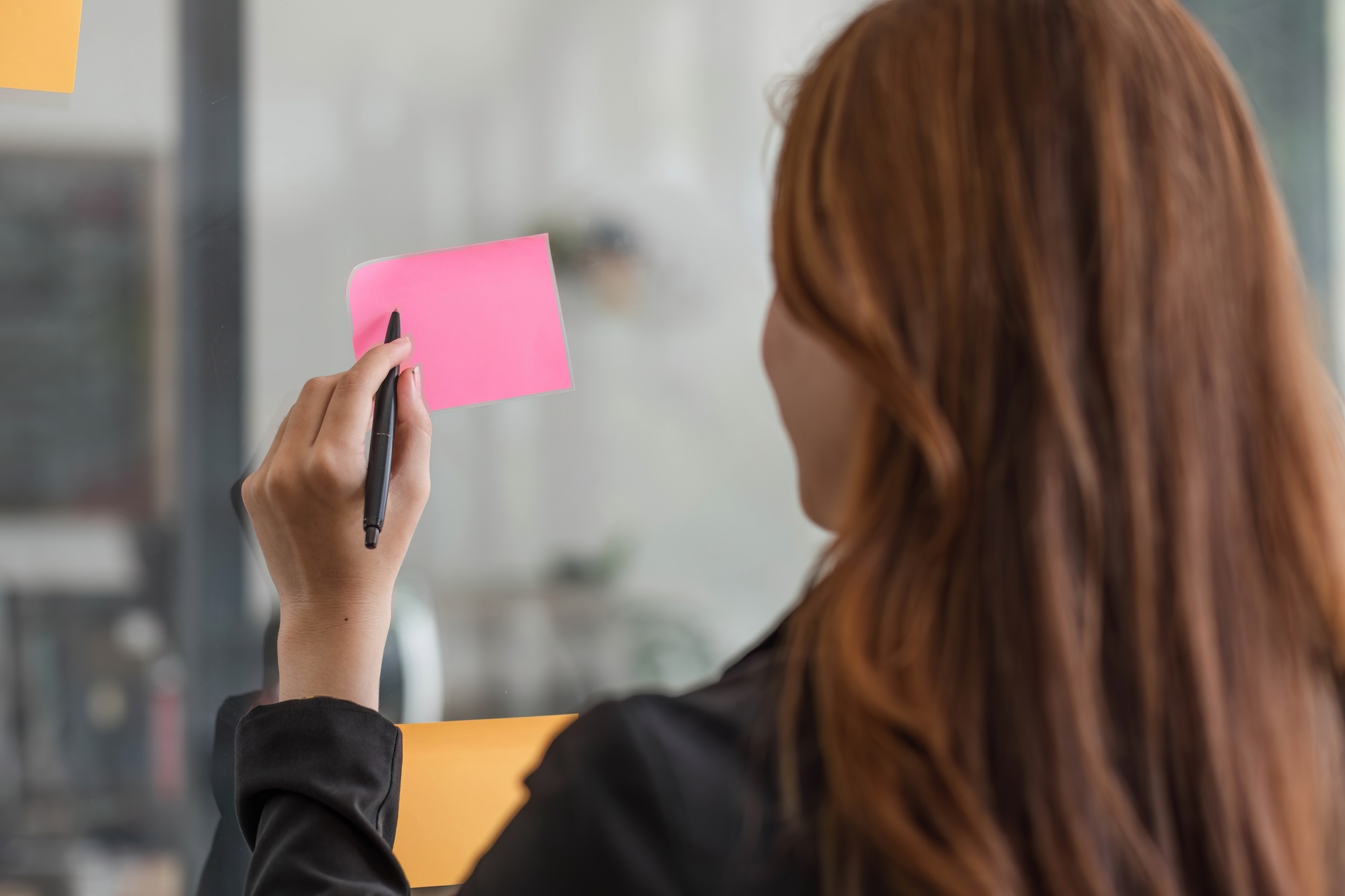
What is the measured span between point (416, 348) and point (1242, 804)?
1.59ft

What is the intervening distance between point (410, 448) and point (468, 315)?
0.34 feet

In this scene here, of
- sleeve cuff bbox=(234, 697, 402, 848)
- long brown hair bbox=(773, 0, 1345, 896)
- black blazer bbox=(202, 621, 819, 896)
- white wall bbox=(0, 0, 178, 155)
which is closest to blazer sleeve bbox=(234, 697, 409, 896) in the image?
sleeve cuff bbox=(234, 697, 402, 848)

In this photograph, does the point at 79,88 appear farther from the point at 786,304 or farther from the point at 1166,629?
the point at 1166,629

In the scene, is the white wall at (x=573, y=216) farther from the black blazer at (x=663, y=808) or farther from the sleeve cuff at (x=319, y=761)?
the black blazer at (x=663, y=808)

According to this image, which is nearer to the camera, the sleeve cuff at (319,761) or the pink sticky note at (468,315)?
the sleeve cuff at (319,761)

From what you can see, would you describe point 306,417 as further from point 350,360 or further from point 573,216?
point 573,216

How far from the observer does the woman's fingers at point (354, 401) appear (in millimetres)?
533

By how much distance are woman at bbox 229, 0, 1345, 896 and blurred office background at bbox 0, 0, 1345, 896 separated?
0.32 meters

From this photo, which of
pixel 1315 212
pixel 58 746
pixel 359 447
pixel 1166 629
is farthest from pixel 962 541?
pixel 1315 212

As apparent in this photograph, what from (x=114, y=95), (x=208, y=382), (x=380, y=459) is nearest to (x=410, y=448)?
(x=380, y=459)

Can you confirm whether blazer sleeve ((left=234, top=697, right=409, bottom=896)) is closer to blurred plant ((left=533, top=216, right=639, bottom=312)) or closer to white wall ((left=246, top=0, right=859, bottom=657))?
white wall ((left=246, top=0, right=859, bottom=657))

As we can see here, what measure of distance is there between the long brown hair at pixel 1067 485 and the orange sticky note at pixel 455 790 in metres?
0.35

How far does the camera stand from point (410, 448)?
59cm

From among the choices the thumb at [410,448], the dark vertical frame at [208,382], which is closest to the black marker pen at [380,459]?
the thumb at [410,448]
